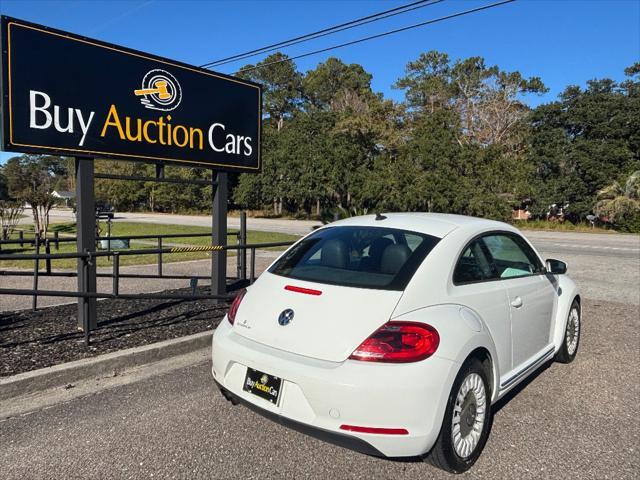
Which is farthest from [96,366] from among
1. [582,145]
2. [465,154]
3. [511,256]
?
[582,145]

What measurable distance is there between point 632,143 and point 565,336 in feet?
130

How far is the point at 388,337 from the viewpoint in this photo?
2750mm

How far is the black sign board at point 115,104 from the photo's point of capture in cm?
518

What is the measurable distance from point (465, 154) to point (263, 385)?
30.8 metres

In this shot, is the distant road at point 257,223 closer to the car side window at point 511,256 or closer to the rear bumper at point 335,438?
the car side window at point 511,256

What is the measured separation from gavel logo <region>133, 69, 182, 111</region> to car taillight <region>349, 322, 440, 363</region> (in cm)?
494

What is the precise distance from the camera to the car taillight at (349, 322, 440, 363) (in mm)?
2697

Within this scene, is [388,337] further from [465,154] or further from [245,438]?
[465,154]

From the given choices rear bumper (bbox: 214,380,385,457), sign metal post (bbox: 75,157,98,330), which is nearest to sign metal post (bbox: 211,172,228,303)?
sign metal post (bbox: 75,157,98,330)

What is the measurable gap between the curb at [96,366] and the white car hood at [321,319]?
193 cm

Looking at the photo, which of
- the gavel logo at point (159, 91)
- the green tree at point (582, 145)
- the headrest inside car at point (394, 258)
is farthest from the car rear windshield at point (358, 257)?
the green tree at point (582, 145)

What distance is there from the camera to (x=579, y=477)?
2941mm

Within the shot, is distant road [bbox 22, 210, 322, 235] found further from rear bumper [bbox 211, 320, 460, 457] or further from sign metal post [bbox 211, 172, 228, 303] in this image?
rear bumper [bbox 211, 320, 460, 457]

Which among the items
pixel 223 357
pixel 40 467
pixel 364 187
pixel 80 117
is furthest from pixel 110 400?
pixel 364 187
